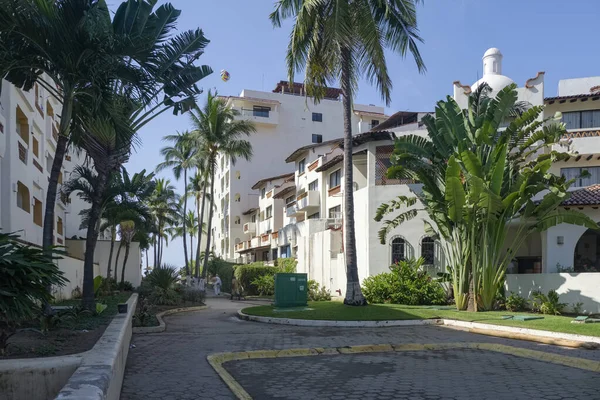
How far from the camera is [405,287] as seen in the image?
72.2 feet

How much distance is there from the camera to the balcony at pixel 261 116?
194 feet

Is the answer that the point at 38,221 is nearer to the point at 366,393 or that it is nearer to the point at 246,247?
the point at 366,393

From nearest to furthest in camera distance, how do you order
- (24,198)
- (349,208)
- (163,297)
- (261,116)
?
(349,208), (24,198), (163,297), (261,116)

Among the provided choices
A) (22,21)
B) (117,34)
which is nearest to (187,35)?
(117,34)

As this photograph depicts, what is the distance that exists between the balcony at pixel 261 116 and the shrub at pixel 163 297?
36983 millimetres

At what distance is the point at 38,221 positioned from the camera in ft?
77.7

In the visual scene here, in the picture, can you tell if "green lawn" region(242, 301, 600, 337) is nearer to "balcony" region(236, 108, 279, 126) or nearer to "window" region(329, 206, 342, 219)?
"window" region(329, 206, 342, 219)

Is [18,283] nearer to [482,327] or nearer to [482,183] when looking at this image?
[482,327]

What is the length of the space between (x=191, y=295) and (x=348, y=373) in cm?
1867

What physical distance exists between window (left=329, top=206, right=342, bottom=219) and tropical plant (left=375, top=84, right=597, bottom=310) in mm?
12715

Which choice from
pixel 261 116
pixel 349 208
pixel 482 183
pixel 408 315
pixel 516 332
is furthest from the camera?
pixel 261 116

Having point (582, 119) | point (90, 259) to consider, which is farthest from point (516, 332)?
point (582, 119)

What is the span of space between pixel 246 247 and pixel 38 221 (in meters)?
33.1

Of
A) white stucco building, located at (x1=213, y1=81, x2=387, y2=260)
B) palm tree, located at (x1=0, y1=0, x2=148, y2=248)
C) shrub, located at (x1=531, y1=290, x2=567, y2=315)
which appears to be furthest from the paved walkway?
white stucco building, located at (x1=213, y1=81, x2=387, y2=260)
